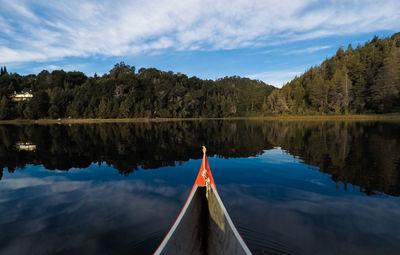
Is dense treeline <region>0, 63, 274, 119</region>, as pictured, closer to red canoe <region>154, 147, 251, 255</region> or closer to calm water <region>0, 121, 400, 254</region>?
calm water <region>0, 121, 400, 254</region>

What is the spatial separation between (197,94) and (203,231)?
124m

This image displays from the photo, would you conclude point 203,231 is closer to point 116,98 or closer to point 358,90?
point 358,90

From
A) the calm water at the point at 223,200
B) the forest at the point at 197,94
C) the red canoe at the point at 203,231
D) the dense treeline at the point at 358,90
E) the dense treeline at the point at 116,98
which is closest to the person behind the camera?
the red canoe at the point at 203,231

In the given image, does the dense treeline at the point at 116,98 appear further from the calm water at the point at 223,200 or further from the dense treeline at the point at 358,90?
the calm water at the point at 223,200

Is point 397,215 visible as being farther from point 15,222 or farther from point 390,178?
point 15,222

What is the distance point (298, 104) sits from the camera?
98625mm

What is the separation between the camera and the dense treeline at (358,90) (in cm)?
7344

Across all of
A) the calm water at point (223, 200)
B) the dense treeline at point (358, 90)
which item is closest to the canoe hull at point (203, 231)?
the calm water at point (223, 200)

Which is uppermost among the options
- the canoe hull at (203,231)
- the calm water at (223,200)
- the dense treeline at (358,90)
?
the dense treeline at (358,90)

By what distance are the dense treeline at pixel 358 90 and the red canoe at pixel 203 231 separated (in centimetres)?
9160

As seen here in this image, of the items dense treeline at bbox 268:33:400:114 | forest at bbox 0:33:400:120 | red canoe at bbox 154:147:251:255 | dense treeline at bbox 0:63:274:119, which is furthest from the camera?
dense treeline at bbox 0:63:274:119

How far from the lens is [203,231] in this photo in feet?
15.9

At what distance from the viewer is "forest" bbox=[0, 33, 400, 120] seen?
3196 inches

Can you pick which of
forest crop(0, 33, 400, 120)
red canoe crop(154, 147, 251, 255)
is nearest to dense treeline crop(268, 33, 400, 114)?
forest crop(0, 33, 400, 120)
